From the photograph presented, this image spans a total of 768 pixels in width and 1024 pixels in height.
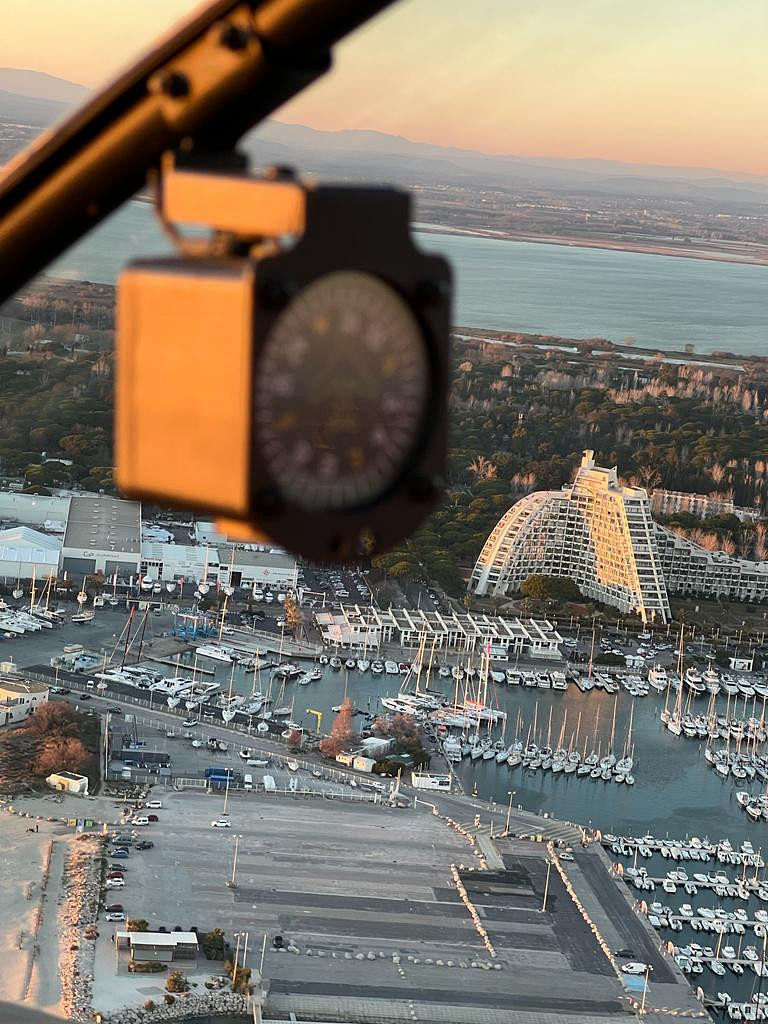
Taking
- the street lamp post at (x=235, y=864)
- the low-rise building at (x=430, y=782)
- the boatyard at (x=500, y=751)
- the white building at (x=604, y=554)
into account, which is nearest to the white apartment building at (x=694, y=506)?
the white building at (x=604, y=554)

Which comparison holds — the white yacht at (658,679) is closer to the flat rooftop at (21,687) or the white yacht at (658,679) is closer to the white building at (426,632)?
the white building at (426,632)

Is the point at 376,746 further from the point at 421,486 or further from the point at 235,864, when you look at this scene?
the point at 421,486

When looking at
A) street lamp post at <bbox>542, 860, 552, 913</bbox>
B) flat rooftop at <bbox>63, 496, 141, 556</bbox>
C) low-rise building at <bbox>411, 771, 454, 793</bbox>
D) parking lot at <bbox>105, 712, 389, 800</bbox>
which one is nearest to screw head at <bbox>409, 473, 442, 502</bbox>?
street lamp post at <bbox>542, 860, 552, 913</bbox>

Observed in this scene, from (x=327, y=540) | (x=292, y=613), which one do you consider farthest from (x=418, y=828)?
(x=327, y=540)

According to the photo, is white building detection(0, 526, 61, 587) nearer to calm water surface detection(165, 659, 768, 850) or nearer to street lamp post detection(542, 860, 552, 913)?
calm water surface detection(165, 659, 768, 850)

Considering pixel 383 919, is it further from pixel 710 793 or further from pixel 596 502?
pixel 596 502
